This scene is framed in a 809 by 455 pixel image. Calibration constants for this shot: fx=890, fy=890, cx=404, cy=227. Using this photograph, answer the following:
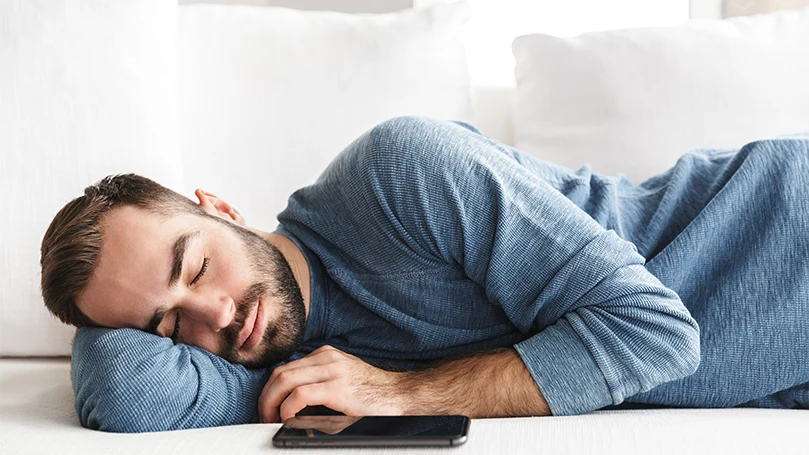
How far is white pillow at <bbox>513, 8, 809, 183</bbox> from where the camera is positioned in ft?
5.45

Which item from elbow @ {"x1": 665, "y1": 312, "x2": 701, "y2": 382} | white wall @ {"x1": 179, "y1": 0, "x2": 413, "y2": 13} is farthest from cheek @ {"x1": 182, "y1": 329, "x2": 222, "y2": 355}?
white wall @ {"x1": 179, "y1": 0, "x2": 413, "y2": 13}

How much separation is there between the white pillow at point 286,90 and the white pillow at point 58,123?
13 cm

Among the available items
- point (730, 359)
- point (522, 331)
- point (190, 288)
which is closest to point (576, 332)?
point (522, 331)

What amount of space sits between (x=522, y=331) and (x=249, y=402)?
38cm

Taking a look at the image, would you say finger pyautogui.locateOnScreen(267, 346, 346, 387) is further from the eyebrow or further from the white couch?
the white couch

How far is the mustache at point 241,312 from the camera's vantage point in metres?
1.22

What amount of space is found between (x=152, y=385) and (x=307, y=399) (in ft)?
0.62

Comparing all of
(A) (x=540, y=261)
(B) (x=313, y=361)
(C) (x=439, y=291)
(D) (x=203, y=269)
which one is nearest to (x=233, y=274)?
(D) (x=203, y=269)

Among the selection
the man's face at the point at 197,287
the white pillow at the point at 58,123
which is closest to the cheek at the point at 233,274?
the man's face at the point at 197,287

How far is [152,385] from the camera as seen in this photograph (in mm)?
1076

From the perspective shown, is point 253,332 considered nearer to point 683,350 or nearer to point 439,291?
point 439,291

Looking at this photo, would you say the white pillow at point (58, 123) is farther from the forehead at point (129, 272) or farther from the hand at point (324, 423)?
the hand at point (324, 423)

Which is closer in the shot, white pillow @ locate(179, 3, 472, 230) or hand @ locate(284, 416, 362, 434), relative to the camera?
hand @ locate(284, 416, 362, 434)

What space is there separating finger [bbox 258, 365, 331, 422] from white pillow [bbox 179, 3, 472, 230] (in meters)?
0.58
